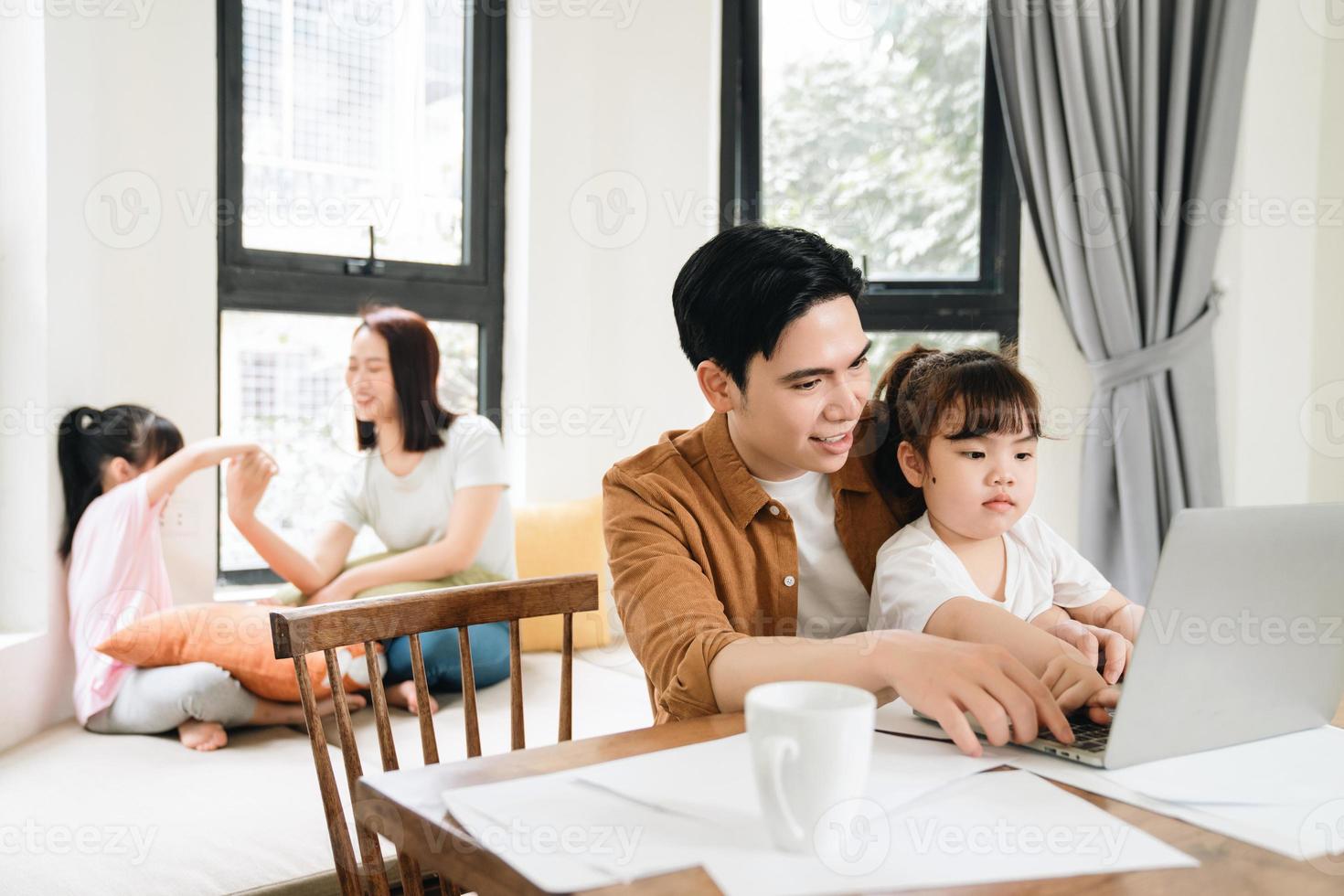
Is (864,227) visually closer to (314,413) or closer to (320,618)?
(314,413)

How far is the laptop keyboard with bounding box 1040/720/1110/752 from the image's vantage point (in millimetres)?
829

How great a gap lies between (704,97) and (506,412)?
3.51ft

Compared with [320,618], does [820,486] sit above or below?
above

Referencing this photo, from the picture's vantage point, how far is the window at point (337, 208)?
2.84 meters

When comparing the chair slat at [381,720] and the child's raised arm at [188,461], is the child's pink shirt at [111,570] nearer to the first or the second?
the child's raised arm at [188,461]

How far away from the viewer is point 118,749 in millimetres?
2029

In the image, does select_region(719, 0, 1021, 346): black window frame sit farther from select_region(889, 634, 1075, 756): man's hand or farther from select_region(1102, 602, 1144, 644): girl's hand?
select_region(889, 634, 1075, 756): man's hand

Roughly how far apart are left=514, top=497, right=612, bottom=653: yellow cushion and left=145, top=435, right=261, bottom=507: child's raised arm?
2.36 ft

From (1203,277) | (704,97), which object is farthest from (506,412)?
(1203,277)

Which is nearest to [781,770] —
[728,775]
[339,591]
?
[728,775]

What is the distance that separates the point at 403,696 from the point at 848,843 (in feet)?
5.83

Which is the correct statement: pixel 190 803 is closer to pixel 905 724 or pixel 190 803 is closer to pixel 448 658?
pixel 448 658

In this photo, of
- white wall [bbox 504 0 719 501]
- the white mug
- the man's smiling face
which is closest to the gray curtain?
white wall [bbox 504 0 719 501]

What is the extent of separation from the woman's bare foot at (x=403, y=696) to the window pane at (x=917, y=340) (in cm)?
153
